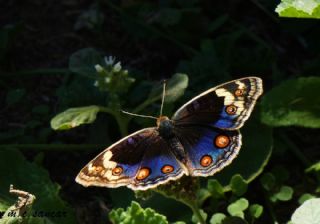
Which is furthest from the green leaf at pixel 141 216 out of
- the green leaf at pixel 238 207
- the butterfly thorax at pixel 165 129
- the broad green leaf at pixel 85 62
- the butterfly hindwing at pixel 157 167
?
the broad green leaf at pixel 85 62

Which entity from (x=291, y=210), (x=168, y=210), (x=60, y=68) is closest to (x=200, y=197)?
(x=168, y=210)

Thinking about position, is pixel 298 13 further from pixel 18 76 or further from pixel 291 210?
pixel 18 76

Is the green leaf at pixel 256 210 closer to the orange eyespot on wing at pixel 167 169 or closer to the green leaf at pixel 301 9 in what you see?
the orange eyespot on wing at pixel 167 169

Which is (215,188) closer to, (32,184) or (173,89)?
(173,89)

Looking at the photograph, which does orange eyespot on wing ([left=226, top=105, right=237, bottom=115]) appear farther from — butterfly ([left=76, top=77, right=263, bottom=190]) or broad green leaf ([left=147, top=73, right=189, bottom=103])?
broad green leaf ([left=147, top=73, right=189, bottom=103])

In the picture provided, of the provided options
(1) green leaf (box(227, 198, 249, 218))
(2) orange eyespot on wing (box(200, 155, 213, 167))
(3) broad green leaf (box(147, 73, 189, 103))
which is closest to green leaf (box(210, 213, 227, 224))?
(1) green leaf (box(227, 198, 249, 218))

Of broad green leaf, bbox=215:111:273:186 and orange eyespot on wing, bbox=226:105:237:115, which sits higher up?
orange eyespot on wing, bbox=226:105:237:115
